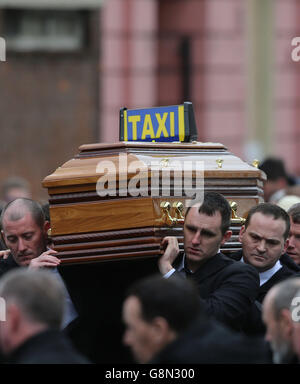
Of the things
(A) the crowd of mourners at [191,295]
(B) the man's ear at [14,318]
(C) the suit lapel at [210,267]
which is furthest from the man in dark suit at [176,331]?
(C) the suit lapel at [210,267]

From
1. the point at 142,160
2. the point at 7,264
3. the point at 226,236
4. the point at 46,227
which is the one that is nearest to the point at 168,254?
the point at 226,236

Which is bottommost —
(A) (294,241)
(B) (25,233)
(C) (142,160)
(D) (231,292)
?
(D) (231,292)

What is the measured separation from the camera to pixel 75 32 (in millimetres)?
14750

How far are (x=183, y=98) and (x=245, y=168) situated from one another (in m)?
8.59

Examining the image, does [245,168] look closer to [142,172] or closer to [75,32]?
[142,172]

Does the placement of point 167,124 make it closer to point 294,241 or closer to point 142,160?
point 142,160

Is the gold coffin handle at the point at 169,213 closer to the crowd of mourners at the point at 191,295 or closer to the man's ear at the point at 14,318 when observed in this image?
the crowd of mourners at the point at 191,295

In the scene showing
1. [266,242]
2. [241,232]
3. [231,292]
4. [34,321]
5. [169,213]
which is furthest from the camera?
[241,232]

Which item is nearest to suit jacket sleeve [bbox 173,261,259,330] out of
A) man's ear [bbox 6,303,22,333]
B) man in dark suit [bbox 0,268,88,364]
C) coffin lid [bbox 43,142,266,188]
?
coffin lid [bbox 43,142,266,188]

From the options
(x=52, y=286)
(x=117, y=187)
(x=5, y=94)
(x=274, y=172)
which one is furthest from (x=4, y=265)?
(x=5, y=94)

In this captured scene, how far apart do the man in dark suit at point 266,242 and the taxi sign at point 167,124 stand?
765 mm

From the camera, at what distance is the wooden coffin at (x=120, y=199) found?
6.03m

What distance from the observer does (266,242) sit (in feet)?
20.5

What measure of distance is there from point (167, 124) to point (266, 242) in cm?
107
